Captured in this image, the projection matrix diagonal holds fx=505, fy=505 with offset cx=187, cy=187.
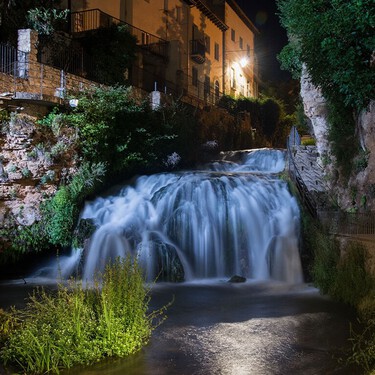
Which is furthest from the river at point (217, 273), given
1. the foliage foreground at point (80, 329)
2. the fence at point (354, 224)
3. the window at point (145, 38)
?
the window at point (145, 38)

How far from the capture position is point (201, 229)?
1656 centimetres

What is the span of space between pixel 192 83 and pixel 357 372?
31833 mm

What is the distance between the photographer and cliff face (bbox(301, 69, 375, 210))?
611 inches

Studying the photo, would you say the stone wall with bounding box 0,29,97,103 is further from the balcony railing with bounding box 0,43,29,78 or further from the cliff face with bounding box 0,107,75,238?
the cliff face with bounding box 0,107,75,238

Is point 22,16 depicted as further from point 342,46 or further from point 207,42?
point 207,42

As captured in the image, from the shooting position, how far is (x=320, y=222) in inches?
585

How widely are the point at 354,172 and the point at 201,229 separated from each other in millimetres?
5326

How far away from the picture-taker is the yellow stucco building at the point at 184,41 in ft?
95.0

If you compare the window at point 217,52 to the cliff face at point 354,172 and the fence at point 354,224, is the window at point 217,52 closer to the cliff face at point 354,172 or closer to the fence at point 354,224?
the cliff face at point 354,172

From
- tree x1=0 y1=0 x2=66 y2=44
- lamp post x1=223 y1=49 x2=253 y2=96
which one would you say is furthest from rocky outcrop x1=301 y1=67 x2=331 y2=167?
lamp post x1=223 y1=49 x2=253 y2=96

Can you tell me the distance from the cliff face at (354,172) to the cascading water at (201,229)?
1629 mm

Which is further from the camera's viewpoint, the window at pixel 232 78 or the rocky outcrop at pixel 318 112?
the window at pixel 232 78

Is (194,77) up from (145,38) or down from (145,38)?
down

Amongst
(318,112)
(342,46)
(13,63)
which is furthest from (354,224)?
(13,63)
